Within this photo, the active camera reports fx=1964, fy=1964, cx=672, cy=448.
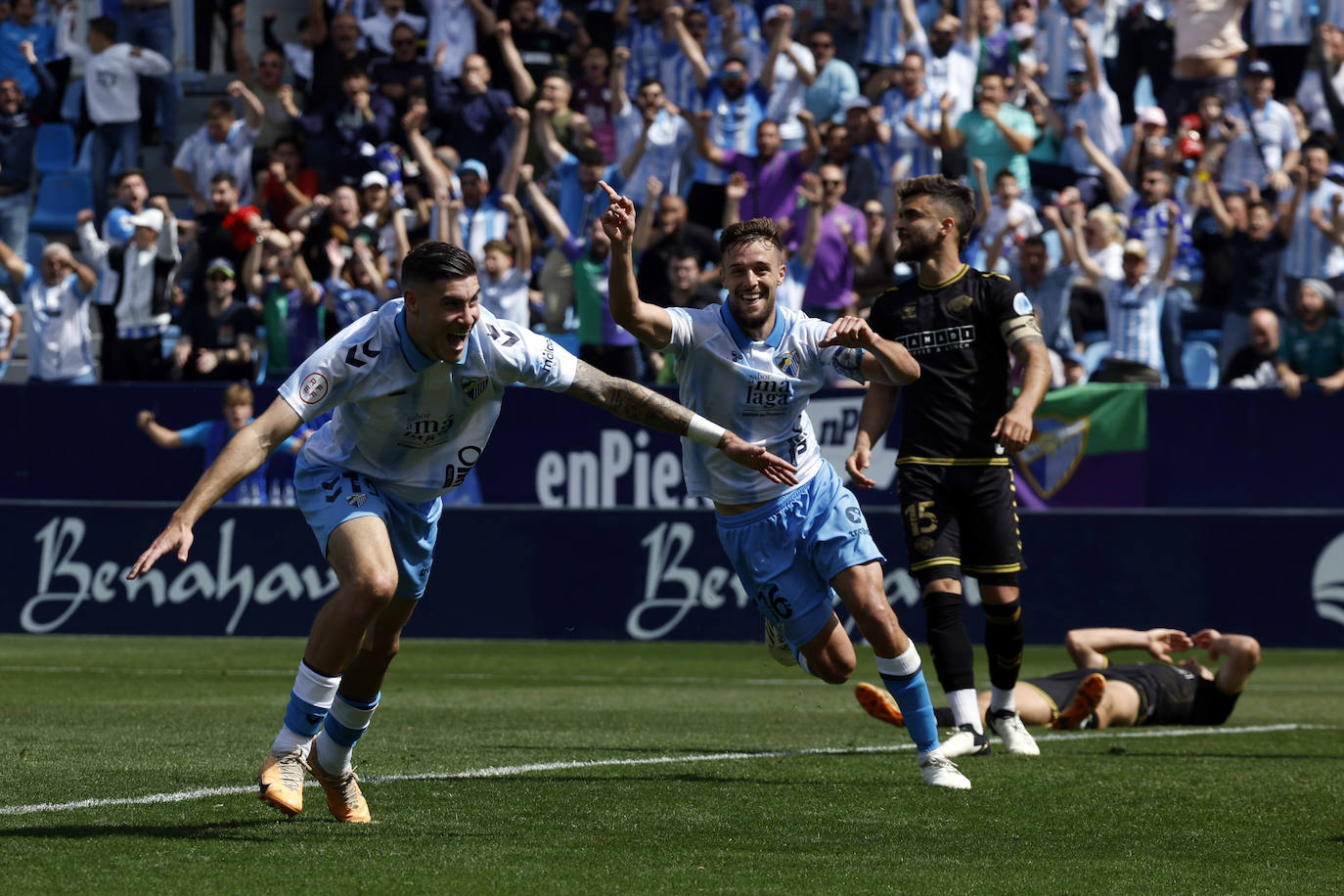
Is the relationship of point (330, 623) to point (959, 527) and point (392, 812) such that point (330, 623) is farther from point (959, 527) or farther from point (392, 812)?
point (959, 527)


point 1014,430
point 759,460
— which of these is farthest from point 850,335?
point 1014,430

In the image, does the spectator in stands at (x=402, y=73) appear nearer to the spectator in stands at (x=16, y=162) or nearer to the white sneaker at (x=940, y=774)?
the spectator in stands at (x=16, y=162)

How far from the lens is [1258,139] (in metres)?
19.2

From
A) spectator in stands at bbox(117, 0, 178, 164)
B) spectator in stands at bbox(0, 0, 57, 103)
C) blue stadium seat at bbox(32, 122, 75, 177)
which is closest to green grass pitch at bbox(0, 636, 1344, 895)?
blue stadium seat at bbox(32, 122, 75, 177)

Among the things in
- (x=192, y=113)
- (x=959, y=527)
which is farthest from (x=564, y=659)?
(x=192, y=113)

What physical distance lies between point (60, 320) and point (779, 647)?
13570mm

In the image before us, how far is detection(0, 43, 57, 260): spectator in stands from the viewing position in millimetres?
22344

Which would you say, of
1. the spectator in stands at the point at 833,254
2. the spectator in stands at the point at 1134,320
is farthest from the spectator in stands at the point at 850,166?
the spectator in stands at the point at 1134,320

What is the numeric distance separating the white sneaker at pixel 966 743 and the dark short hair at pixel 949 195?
87.1 inches

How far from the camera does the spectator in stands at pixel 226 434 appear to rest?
57.9ft

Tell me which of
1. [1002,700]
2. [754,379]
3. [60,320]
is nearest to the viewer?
[754,379]

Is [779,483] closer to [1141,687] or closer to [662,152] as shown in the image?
[1141,687]

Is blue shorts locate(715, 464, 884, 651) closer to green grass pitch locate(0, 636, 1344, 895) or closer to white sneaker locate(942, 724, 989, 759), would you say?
green grass pitch locate(0, 636, 1344, 895)

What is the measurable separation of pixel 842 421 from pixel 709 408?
10.0m
